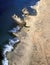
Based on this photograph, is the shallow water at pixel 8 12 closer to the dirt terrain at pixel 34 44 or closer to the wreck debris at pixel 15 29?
the wreck debris at pixel 15 29

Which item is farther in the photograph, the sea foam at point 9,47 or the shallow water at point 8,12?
the shallow water at point 8,12

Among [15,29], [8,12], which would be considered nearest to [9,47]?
[15,29]

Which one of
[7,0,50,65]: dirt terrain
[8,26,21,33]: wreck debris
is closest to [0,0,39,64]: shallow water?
[8,26,21,33]: wreck debris

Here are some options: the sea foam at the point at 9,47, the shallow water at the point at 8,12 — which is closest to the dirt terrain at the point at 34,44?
the sea foam at the point at 9,47

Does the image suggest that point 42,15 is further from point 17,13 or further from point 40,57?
point 40,57

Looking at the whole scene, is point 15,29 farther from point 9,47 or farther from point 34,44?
point 34,44

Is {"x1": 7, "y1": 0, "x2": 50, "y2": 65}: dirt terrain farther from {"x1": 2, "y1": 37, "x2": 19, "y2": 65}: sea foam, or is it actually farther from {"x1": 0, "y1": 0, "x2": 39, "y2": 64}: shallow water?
{"x1": 0, "y1": 0, "x2": 39, "y2": 64}: shallow water
